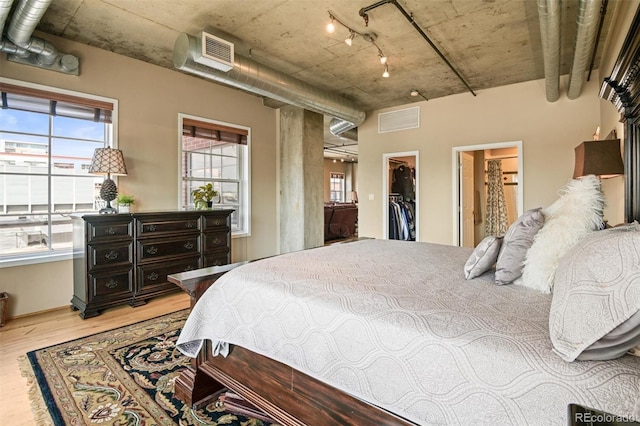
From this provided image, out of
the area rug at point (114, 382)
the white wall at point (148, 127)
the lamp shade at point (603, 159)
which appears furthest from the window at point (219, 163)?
the lamp shade at point (603, 159)

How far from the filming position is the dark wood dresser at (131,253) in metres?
3.13

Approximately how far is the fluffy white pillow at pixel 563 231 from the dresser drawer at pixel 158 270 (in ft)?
11.3

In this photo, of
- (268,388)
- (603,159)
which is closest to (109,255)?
(268,388)

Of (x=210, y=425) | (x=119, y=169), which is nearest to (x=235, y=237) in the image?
(x=119, y=169)

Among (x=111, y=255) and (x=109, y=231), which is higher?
(x=109, y=231)

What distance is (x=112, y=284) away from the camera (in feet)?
10.7

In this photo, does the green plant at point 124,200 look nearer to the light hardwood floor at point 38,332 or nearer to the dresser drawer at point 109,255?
the dresser drawer at point 109,255

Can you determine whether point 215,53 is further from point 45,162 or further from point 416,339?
point 416,339

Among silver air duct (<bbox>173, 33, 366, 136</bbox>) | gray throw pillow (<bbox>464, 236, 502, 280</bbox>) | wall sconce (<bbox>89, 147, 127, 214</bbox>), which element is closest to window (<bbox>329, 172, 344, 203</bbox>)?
silver air duct (<bbox>173, 33, 366, 136</bbox>)

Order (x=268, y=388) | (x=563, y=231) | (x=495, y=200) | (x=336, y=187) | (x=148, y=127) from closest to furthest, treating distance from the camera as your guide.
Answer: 1. (x=563, y=231)
2. (x=268, y=388)
3. (x=148, y=127)
4. (x=495, y=200)
5. (x=336, y=187)

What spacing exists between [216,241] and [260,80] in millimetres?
2015

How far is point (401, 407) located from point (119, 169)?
349 cm

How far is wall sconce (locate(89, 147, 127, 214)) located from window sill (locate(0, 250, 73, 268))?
2.01 ft

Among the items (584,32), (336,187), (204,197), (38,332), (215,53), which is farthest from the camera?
(336,187)
